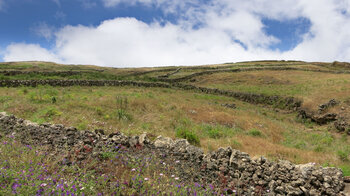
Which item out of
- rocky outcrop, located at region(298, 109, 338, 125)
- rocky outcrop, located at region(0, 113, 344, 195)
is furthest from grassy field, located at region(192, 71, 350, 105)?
rocky outcrop, located at region(0, 113, 344, 195)

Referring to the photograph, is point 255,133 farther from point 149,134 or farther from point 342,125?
point 342,125

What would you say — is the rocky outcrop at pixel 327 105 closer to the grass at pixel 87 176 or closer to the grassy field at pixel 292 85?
the grassy field at pixel 292 85

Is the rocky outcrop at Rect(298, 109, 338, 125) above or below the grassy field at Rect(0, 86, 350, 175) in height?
below

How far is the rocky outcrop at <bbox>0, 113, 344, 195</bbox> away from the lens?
4484 millimetres

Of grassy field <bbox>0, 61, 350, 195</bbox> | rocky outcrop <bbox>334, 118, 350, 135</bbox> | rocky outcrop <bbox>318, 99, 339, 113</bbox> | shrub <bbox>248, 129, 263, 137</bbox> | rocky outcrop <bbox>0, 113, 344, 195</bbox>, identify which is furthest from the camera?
rocky outcrop <bbox>318, 99, 339, 113</bbox>

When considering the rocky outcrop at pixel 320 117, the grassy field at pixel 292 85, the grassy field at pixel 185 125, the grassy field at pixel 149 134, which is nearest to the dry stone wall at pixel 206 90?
the grassy field at pixel 149 134

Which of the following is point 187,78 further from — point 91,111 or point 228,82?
point 91,111

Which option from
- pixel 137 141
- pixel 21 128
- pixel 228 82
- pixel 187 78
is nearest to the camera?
pixel 137 141

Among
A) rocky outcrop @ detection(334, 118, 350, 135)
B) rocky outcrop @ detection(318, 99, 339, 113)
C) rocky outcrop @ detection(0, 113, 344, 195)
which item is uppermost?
rocky outcrop @ detection(0, 113, 344, 195)

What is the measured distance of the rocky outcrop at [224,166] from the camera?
4.48m

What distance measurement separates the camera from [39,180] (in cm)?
357

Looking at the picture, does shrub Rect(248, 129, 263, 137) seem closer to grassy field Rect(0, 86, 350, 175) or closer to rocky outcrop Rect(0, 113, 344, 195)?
grassy field Rect(0, 86, 350, 175)

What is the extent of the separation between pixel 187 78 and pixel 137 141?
43.0 metres

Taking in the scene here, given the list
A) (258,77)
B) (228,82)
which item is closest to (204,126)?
(228,82)
